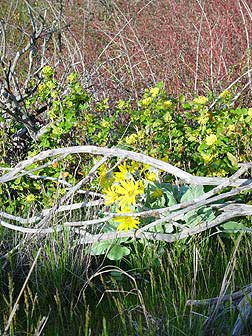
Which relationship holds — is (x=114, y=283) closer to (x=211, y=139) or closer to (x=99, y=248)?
(x=99, y=248)

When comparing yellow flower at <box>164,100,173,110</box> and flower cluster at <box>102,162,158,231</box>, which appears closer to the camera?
flower cluster at <box>102,162,158,231</box>

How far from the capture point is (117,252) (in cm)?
261

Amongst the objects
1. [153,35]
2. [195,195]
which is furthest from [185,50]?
[195,195]

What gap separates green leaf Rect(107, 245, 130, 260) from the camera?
2.59m

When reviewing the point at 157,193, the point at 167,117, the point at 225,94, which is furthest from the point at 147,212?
the point at 225,94

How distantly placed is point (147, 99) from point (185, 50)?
6.55 ft

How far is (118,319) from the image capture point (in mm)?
2227

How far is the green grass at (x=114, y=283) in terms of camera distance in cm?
219

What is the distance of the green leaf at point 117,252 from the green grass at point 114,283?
32mm

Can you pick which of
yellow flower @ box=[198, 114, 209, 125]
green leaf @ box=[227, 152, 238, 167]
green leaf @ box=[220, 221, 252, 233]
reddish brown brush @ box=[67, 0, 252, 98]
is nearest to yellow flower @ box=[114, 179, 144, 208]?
green leaf @ box=[220, 221, 252, 233]

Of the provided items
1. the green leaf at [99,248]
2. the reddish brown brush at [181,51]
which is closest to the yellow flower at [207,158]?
the green leaf at [99,248]

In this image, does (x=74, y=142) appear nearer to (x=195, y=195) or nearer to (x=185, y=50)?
(x=195, y=195)

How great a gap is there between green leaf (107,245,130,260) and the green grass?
0.03 meters

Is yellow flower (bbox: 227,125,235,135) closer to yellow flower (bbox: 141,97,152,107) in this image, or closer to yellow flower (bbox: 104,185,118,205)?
yellow flower (bbox: 141,97,152,107)
